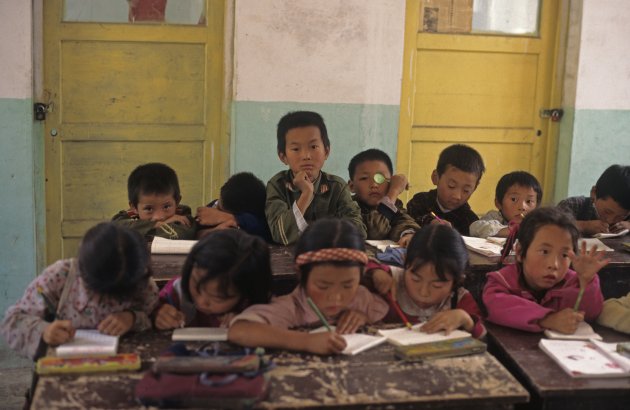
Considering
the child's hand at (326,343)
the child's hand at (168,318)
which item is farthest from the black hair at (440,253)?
the child's hand at (168,318)

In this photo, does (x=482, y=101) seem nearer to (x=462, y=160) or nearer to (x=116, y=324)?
(x=462, y=160)

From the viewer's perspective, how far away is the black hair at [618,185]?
373cm

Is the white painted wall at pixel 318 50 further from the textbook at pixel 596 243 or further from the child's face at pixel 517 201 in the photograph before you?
the textbook at pixel 596 243

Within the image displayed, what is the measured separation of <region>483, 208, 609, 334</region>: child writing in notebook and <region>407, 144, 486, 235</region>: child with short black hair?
3.40 ft

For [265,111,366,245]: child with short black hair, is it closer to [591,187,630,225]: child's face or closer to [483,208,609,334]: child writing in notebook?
[483,208,609,334]: child writing in notebook

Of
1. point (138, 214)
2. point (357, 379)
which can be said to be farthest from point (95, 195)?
point (357, 379)

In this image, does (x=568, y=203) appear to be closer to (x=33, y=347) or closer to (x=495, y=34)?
(x=495, y=34)

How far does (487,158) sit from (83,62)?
9.20ft

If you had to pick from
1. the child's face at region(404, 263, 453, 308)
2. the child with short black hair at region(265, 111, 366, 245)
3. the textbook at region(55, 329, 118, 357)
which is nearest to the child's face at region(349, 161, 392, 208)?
the child with short black hair at region(265, 111, 366, 245)

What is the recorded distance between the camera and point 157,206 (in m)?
3.24

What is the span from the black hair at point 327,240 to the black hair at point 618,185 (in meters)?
2.00

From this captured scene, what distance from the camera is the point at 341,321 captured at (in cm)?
226

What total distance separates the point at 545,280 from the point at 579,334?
24cm

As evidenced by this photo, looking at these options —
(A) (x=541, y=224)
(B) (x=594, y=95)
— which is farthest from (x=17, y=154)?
(B) (x=594, y=95)
